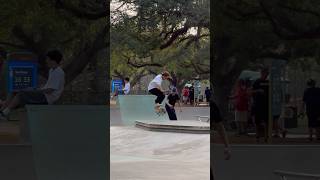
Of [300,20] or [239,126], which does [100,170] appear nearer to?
[239,126]

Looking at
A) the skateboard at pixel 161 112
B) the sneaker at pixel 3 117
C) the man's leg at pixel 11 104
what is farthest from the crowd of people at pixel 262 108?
the skateboard at pixel 161 112

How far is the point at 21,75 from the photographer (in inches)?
235

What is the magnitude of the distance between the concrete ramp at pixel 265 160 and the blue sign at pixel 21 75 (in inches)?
84.5

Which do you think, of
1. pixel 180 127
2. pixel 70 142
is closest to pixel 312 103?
pixel 70 142

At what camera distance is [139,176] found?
7.98 meters

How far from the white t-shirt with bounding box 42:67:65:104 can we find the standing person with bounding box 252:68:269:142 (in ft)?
7.05

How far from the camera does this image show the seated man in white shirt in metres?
5.96

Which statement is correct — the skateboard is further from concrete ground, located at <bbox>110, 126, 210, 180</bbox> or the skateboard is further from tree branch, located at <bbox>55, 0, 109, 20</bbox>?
tree branch, located at <bbox>55, 0, 109, 20</bbox>

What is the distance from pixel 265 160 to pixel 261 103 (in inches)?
25.3

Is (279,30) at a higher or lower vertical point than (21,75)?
higher

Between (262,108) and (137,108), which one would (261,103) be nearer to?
(262,108)

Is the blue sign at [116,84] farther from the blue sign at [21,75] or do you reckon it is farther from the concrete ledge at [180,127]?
the blue sign at [21,75]

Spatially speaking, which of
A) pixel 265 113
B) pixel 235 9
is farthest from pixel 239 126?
pixel 235 9

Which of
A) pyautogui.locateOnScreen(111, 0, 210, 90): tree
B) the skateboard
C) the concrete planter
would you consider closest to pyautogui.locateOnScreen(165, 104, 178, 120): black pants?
the skateboard
